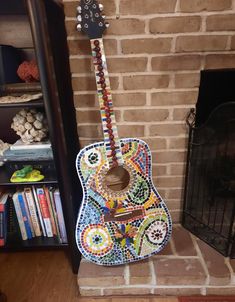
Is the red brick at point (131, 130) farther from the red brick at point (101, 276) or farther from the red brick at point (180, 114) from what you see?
the red brick at point (101, 276)

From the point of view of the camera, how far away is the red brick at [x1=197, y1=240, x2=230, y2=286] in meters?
1.09

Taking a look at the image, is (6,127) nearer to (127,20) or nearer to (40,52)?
(40,52)

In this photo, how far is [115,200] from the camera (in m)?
1.04

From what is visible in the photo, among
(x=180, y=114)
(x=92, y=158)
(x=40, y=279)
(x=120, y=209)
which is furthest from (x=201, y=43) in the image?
(x=40, y=279)

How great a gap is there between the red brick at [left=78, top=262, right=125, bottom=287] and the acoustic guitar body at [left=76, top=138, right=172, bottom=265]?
0.18 ft

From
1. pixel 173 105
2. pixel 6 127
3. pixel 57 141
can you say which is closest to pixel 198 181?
pixel 173 105

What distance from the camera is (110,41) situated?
1011 mm

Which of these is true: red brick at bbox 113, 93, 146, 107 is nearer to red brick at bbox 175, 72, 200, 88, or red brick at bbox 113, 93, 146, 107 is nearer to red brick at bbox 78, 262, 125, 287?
red brick at bbox 175, 72, 200, 88

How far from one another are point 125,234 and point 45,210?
18.0 inches

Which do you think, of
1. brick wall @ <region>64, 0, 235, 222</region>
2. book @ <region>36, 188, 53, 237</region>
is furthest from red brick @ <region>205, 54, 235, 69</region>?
book @ <region>36, 188, 53, 237</region>

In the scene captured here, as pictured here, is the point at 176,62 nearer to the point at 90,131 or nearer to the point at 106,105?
the point at 106,105

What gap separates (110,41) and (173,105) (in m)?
0.39

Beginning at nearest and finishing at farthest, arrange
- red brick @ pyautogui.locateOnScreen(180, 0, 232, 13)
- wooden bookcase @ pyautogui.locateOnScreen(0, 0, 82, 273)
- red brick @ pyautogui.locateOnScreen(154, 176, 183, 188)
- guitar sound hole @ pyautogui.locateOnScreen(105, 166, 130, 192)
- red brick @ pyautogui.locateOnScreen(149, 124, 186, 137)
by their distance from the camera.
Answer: wooden bookcase @ pyautogui.locateOnScreen(0, 0, 82, 273) → red brick @ pyautogui.locateOnScreen(180, 0, 232, 13) → guitar sound hole @ pyautogui.locateOnScreen(105, 166, 130, 192) → red brick @ pyautogui.locateOnScreen(149, 124, 186, 137) → red brick @ pyautogui.locateOnScreen(154, 176, 183, 188)

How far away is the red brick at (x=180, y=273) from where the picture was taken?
109 cm
